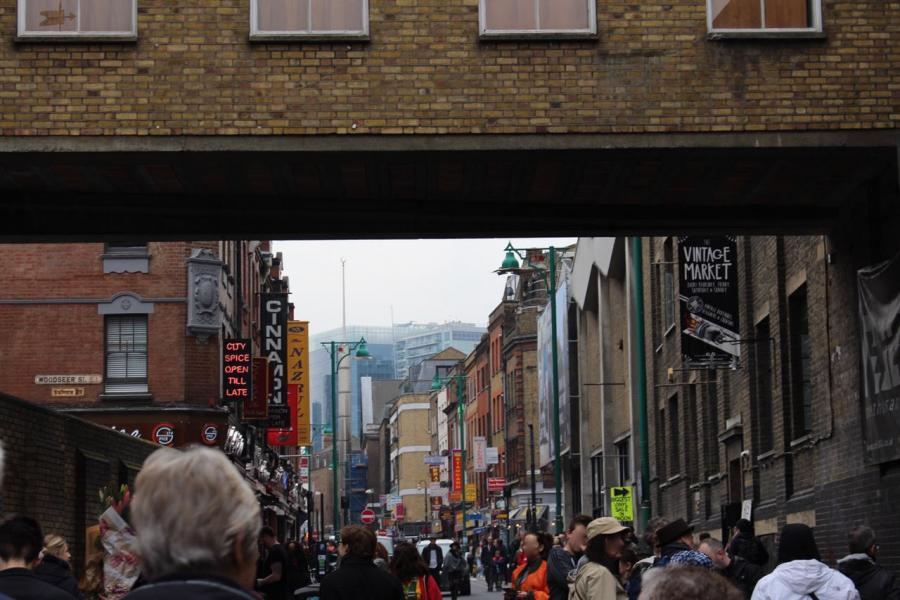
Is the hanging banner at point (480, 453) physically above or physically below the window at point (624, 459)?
above

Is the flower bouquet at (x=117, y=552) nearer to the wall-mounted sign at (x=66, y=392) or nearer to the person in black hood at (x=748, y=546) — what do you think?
the person in black hood at (x=748, y=546)

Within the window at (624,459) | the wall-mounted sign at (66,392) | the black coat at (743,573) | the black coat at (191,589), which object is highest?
the wall-mounted sign at (66,392)

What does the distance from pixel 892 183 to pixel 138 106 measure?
846 centimetres

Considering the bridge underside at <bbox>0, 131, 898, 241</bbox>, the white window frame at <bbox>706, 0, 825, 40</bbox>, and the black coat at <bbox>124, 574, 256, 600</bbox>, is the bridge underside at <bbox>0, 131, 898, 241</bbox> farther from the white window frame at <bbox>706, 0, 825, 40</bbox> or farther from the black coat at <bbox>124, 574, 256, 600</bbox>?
the black coat at <bbox>124, 574, 256, 600</bbox>

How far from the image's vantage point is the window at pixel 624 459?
46.2 metres

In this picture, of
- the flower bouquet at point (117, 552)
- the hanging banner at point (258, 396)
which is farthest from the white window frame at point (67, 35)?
the hanging banner at point (258, 396)

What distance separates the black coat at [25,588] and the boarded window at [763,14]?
1307 centimetres

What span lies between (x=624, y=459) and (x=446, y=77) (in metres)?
31.5

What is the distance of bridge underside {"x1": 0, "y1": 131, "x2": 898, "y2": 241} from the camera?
17.3 meters

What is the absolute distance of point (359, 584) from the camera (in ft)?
34.3

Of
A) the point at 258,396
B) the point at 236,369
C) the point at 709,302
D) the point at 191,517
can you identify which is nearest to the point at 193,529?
the point at 191,517

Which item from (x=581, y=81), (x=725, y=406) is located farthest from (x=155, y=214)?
(x=725, y=406)

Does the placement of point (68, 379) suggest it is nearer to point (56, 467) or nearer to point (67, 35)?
point (56, 467)

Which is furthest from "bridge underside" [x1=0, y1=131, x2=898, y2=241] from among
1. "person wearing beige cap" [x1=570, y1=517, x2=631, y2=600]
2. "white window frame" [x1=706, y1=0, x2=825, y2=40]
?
"person wearing beige cap" [x1=570, y1=517, x2=631, y2=600]
